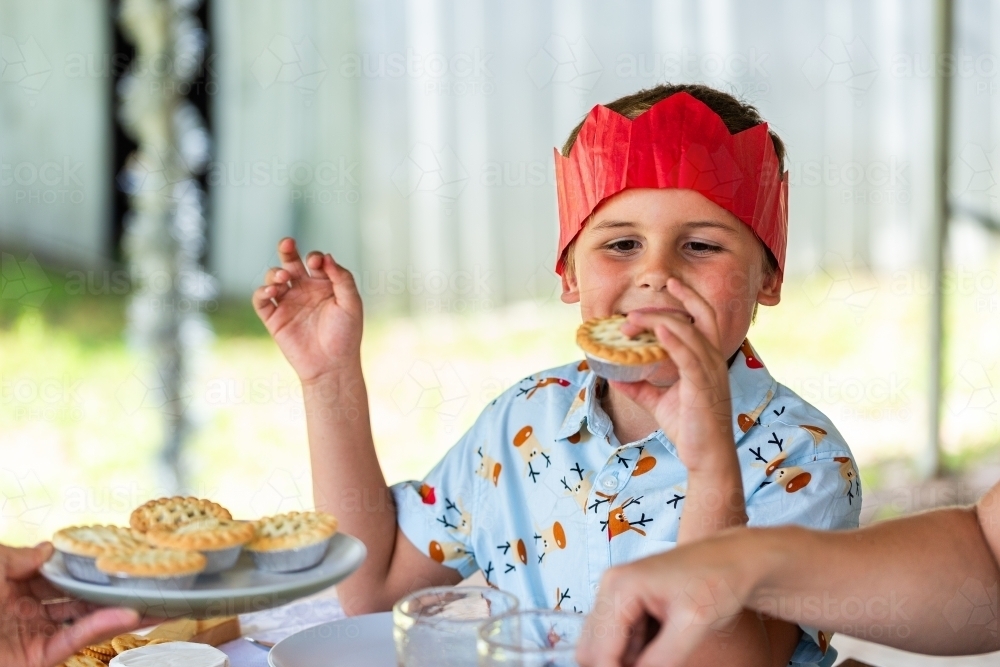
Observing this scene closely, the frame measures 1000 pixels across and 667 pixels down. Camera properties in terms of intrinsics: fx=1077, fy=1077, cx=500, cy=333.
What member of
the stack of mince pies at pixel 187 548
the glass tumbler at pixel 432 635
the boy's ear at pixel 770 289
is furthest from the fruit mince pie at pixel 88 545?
the boy's ear at pixel 770 289

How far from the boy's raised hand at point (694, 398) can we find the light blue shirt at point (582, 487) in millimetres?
280

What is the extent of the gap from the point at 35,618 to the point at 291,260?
52cm

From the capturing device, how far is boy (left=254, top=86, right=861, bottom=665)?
1355 millimetres

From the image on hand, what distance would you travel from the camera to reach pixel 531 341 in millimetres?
4777

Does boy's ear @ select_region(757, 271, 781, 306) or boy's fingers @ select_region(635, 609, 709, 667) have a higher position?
boy's ear @ select_region(757, 271, 781, 306)

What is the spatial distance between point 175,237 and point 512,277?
1.46 meters

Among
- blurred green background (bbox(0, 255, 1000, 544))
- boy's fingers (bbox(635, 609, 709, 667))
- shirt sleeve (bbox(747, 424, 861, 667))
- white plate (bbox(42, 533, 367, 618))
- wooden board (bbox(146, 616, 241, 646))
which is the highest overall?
white plate (bbox(42, 533, 367, 618))

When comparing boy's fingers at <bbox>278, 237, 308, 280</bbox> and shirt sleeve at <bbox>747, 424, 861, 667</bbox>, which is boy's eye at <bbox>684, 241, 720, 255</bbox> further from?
boy's fingers at <bbox>278, 237, 308, 280</bbox>

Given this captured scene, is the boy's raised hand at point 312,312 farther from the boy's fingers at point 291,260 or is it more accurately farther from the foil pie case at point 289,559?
the foil pie case at point 289,559

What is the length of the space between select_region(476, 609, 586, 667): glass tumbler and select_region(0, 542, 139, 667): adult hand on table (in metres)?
0.37

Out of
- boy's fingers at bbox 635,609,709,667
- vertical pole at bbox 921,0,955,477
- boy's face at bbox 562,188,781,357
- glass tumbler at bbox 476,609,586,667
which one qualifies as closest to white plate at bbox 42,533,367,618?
glass tumbler at bbox 476,609,586,667

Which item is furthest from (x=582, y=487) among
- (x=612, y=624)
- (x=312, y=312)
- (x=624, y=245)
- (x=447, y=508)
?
(x=612, y=624)

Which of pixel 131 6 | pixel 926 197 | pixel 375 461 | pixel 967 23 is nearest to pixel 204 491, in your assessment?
pixel 131 6

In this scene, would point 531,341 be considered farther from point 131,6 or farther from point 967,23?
point 967,23
